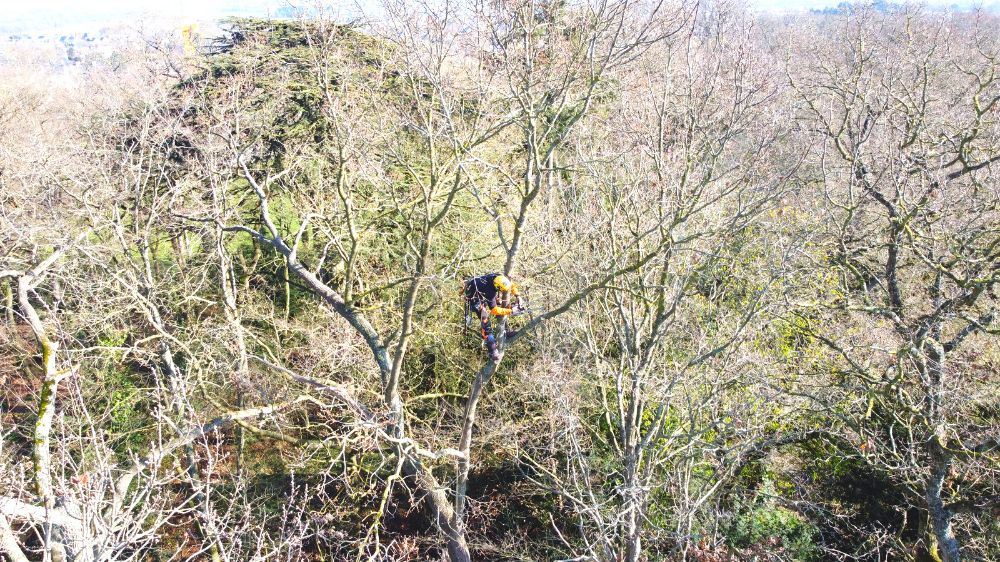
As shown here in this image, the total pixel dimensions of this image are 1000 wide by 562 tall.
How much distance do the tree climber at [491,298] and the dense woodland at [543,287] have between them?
0.25 meters

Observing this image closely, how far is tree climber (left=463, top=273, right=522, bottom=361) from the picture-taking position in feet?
23.6

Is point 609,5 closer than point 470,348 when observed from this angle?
Yes

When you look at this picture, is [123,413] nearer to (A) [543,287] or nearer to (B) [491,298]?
(A) [543,287]

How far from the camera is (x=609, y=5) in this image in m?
7.02

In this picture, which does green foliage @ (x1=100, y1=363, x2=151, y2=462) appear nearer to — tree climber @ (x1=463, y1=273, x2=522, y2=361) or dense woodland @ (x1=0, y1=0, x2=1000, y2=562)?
dense woodland @ (x1=0, y1=0, x2=1000, y2=562)

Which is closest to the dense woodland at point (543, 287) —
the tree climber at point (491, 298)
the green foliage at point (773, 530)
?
the green foliage at point (773, 530)

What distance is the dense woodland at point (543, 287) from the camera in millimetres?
8156

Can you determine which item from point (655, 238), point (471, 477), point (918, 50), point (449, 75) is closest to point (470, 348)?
point (471, 477)

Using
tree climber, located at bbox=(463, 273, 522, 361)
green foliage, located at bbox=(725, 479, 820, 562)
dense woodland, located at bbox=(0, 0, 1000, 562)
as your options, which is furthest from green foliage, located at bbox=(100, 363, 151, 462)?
green foliage, located at bbox=(725, 479, 820, 562)

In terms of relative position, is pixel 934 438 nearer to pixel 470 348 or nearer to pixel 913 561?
pixel 913 561

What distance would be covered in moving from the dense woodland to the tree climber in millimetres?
249

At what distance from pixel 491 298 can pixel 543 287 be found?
12.5ft

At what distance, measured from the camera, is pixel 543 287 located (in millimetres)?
11297

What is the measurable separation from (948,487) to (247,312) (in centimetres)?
1253
